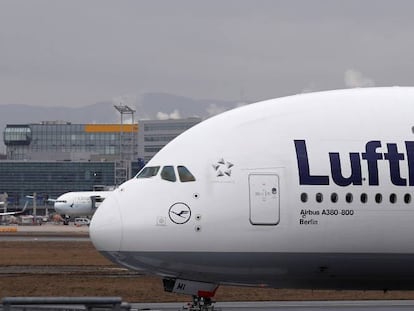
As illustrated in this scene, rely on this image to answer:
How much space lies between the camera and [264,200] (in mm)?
22938

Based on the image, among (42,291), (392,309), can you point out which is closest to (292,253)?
(392,309)

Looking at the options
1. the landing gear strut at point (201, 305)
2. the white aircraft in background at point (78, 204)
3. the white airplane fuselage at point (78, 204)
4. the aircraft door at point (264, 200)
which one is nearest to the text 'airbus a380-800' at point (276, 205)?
the aircraft door at point (264, 200)

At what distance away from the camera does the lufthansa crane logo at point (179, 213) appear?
2269 cm

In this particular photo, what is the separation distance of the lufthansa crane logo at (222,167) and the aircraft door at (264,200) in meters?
0.54

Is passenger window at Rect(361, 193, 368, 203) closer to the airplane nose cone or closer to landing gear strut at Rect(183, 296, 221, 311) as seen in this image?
landing gear strut at Rect(183, 296, 221, 311)

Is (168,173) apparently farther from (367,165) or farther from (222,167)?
(367,165)

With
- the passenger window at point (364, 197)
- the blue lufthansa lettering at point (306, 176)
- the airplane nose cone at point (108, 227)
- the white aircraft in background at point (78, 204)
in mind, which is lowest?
the airplane nose cone at point (108, 227)

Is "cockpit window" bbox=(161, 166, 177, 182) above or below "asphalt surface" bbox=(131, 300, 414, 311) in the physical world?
above

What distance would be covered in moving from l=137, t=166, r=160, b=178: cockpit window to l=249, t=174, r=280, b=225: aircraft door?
220 cm

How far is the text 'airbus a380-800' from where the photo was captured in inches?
896

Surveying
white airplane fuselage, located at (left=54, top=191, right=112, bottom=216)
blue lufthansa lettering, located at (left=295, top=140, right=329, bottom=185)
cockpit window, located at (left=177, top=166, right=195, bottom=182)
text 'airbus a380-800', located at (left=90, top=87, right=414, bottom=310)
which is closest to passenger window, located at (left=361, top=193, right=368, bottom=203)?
text 'airbus a380-800', located at (left=90, top=87, right=414, bottom=310)

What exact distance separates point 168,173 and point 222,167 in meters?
1.24

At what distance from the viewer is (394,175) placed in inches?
926

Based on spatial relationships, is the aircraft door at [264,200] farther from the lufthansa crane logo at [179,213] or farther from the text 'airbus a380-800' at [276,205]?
the lufthansa crane logo at [179,213]
